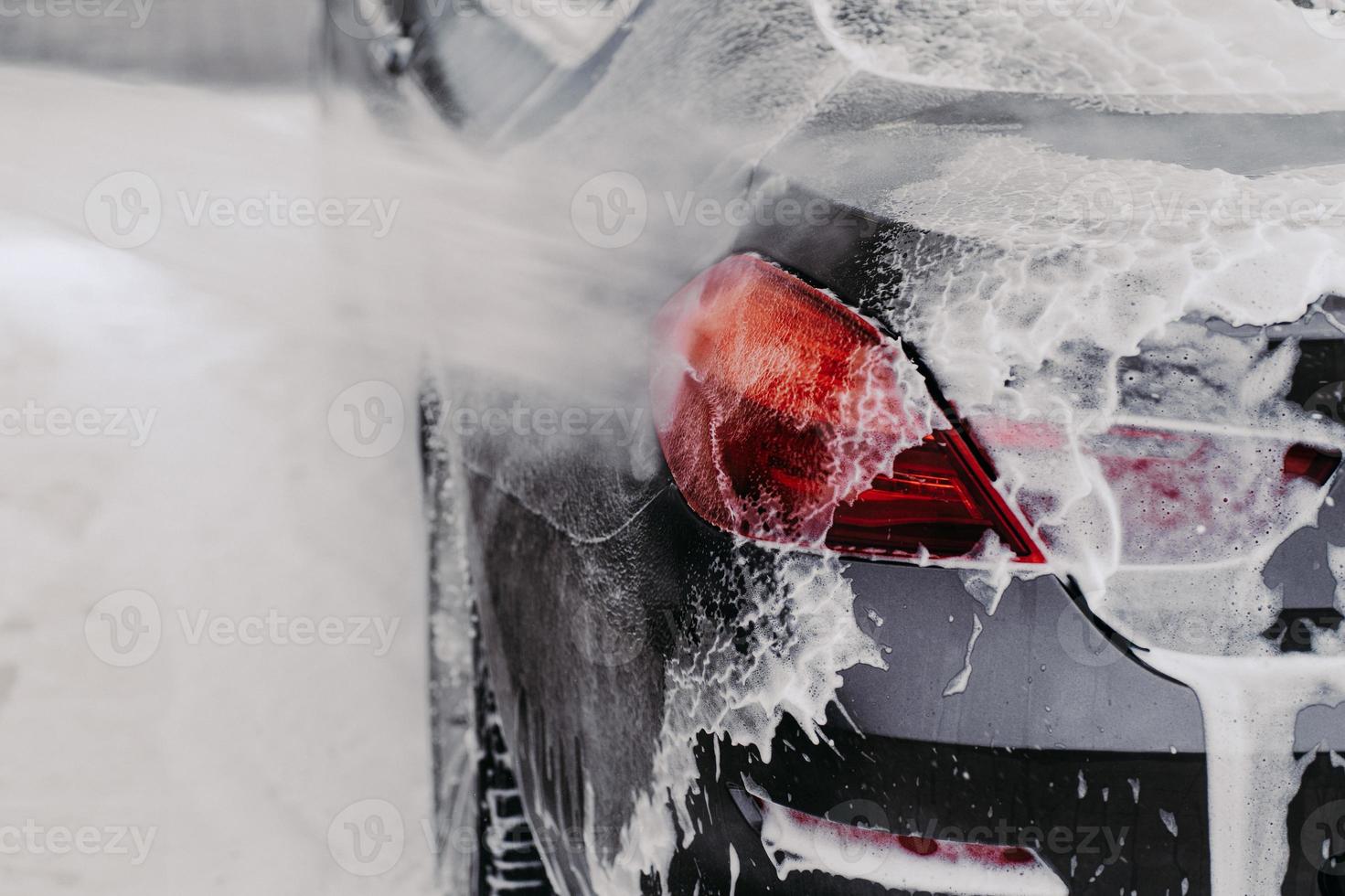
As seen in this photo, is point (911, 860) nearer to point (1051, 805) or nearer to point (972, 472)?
point (1051, 805)

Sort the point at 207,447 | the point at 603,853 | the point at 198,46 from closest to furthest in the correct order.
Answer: the point at 603,853
the point at 207,447
the point at 198,46

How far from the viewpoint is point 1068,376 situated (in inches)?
35.2

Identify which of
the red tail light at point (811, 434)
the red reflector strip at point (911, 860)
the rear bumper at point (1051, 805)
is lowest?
the red reflector strip at point (911, 860)

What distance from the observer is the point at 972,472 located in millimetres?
915

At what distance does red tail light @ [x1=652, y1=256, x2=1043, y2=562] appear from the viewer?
36.5 inches

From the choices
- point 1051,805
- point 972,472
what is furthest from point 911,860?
point 972,472

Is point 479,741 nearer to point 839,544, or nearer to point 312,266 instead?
point 839,544

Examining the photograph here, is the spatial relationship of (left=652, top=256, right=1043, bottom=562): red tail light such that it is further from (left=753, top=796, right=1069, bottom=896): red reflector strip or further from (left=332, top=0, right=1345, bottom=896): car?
(left=753, top=796, right=1069, bottom=896): red reflector strip

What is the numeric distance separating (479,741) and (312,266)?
66.2 inches

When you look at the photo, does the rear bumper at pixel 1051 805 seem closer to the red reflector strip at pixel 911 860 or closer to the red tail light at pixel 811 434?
the red reflector strip at pixel 911 860

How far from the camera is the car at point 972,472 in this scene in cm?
88

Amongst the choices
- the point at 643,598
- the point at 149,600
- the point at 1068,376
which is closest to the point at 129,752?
the point at 149,600

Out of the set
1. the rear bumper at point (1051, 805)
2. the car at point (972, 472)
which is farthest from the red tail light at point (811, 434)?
the rear bumper at point (1051, 805)

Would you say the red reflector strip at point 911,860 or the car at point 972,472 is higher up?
the car at point 972,472
